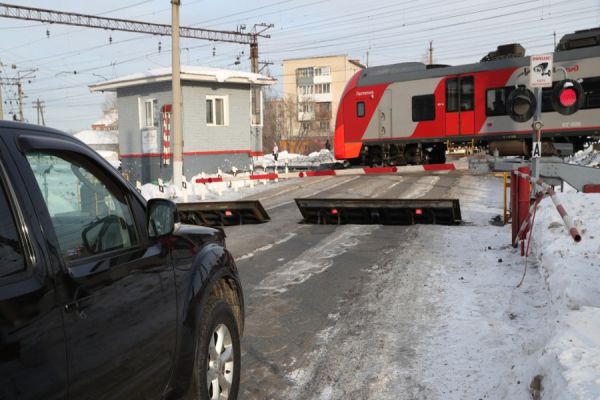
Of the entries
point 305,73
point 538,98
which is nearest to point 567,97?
point 538,98

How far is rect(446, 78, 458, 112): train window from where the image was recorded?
66.5 feet

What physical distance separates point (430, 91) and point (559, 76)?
4.52 meters

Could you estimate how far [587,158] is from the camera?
20.2m

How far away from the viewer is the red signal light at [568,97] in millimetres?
9672

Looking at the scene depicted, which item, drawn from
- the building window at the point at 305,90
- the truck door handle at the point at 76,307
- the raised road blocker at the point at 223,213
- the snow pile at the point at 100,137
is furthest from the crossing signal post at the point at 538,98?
the building window at the point at 305,90

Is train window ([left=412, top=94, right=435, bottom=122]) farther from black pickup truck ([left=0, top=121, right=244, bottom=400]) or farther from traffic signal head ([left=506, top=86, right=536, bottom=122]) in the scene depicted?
black pickup truck ([left=0, top=121, right=244, bottom=400])

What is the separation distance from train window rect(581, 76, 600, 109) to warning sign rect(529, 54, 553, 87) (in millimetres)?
9926

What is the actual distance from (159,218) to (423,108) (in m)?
19.4

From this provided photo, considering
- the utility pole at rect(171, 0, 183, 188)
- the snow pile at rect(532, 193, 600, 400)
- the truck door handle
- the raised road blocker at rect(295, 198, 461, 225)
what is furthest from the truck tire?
the utility pole at rect(171, 0, 183, 188)

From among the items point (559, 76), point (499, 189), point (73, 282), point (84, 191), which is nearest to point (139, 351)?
point (73, 282)

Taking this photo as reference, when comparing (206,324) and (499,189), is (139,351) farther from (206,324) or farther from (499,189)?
(499,189)

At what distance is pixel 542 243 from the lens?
7160mm

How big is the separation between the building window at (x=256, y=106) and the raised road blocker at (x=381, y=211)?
17.3 m

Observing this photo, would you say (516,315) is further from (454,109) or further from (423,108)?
(423,108)
